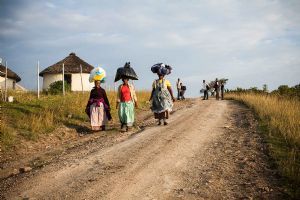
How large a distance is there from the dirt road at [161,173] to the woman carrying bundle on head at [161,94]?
325cm

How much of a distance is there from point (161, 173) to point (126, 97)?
6.21 meters

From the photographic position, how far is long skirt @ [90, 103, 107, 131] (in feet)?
40.8

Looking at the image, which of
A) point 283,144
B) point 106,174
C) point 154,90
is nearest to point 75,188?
point 106,174

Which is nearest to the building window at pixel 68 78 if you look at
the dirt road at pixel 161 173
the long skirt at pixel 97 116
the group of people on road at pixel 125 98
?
the group of people on road at pixel 125 98

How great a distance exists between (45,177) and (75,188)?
3.45 feet

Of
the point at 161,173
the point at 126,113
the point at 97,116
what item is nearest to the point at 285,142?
the point at 161,173

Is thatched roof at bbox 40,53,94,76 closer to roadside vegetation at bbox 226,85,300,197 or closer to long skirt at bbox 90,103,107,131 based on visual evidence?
long skirt at bbox 90,103,107,131

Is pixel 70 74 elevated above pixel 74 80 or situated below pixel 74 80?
above

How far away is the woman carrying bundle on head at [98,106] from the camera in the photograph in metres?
12.5

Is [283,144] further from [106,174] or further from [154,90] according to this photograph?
[154,90]

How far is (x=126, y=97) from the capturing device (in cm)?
1232

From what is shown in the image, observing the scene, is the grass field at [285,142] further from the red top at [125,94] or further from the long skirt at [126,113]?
the red top at [125,94]

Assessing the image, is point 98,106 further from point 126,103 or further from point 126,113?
point 126,113

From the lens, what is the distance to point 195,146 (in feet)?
28.2
